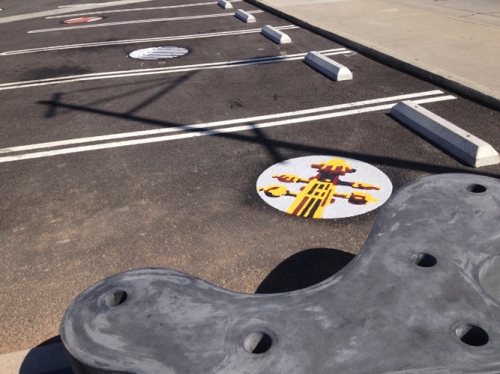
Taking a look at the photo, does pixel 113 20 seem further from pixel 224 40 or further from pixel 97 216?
pixel 97 216

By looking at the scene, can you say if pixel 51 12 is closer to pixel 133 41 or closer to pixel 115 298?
pixel 133 41

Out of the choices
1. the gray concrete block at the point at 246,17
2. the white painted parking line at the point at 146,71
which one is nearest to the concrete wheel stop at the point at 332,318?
the white painted parking line at the point at 146,71

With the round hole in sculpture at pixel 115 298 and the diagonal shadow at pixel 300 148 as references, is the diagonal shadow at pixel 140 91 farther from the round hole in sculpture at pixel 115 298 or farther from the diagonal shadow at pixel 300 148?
the round hole in sculpture at pixel 115 298

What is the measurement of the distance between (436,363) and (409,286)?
48cm

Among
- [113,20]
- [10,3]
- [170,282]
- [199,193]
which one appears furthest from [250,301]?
[10,3]

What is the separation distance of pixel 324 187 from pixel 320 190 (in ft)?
0.22

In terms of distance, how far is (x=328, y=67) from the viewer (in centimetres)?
832

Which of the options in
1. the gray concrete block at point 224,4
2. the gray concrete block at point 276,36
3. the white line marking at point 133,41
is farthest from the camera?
the gray concrete block at point 224,4

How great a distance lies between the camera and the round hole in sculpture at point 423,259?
2582 millimetres

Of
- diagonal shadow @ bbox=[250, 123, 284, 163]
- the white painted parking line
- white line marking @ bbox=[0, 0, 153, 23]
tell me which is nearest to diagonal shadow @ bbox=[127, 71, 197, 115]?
the white painted parking line

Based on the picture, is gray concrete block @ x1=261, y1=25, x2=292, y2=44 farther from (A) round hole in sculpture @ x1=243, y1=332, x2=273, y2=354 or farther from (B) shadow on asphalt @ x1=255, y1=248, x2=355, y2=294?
(A) round hole in sculpture @ x1=243, y1=332, x2=273, y2=354

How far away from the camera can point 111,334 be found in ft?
7.27

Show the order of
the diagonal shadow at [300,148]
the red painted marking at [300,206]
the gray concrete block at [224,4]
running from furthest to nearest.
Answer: the gray concrete block at [224,4]
the diagonal shadow at [300,148]
the red painted marking at [300,206]

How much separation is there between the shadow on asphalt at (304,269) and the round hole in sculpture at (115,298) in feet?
4.44
